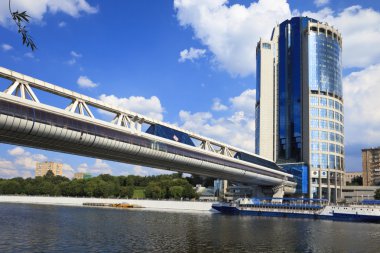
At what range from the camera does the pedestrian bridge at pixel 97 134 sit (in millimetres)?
52688

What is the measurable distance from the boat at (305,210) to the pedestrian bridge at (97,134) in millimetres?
10017

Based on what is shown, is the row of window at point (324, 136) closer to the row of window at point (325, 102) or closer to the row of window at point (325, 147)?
the row of window at point (325, 147)

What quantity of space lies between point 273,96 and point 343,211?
88.4 meters

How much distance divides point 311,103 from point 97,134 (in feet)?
374

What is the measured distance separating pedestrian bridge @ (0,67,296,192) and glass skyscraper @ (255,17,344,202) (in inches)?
2344

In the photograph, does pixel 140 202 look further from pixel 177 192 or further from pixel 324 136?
pixel 324 136

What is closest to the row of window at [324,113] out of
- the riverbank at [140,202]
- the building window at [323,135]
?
the building window at [323,135]

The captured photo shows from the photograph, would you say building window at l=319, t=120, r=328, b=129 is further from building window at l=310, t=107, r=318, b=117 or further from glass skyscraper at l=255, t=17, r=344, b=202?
building window at l=310, t=107, r=318, b=117

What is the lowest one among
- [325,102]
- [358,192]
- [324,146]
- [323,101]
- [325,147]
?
[358,192]

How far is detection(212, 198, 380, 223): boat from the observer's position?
301ft

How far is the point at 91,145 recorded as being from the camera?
6406 cm

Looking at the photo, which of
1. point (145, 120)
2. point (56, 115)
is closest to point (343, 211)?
point (145, 120)

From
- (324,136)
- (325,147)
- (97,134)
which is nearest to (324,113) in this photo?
(324,136)

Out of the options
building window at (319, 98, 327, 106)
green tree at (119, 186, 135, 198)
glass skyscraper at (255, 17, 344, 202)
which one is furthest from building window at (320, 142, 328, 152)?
green tree at (119, 186, 135, 198)
